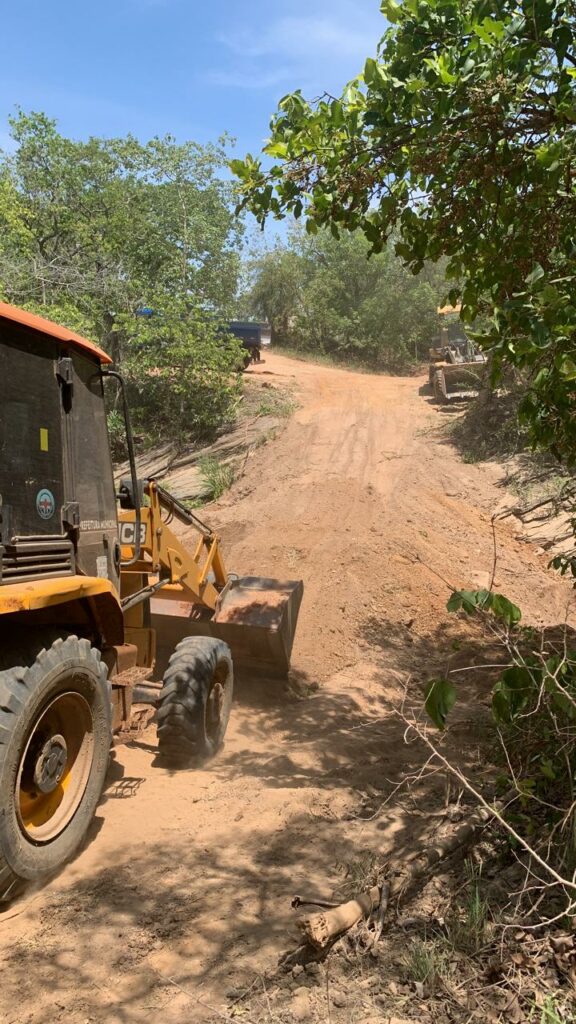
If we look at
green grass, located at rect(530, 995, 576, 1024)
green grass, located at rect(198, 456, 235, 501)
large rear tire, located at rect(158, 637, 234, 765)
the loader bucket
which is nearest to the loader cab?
large rear tire, located at rect(158, 637, 234, 765)

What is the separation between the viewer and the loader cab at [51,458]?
11.4 feet

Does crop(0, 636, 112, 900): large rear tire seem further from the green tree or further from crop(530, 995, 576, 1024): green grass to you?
the green tree

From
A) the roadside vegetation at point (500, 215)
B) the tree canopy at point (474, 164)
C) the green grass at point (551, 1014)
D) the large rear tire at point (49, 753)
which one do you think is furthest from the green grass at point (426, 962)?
the tree canopy at point (474, 164)

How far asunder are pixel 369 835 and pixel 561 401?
258cm

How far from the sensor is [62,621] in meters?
4.03

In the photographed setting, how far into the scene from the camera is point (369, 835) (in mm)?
3938

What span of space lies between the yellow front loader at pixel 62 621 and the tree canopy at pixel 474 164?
187 centimetres

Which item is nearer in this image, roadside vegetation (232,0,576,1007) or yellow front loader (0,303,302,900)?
roadside vegetation (232,0,576,1007)

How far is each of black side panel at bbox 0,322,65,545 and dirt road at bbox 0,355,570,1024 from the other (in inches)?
71.5

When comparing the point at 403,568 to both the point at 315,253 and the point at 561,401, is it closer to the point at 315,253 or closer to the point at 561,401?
the point at 561,401

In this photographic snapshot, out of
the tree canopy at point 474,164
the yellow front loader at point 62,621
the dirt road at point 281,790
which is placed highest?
the tree canopy at point 474,164

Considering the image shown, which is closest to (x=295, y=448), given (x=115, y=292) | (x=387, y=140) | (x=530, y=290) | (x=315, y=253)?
(x=115, y=292)

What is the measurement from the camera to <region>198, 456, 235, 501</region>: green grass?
14.4 m

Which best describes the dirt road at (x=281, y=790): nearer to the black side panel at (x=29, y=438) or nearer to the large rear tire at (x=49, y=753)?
the large rear tire at (x=49, y=753)
